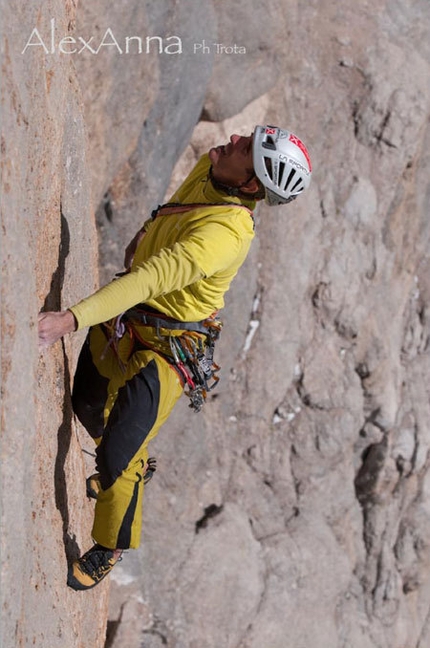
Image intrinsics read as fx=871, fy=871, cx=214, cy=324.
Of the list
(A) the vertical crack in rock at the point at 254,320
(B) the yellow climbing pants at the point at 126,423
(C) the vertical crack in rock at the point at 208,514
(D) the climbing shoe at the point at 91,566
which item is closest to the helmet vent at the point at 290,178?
(B) the yellow climbing pants at the point at 126,423

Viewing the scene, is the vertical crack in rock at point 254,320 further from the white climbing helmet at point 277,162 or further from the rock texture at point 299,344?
the white climbing helmet at point 277,162

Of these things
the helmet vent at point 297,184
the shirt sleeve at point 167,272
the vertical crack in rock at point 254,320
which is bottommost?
the shirt sleeve at point 167,272

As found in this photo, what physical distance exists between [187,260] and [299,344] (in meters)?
7.41

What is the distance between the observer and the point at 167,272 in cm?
452

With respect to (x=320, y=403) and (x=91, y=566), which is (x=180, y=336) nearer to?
(x=91, y=566)

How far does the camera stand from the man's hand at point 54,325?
13.9 ft

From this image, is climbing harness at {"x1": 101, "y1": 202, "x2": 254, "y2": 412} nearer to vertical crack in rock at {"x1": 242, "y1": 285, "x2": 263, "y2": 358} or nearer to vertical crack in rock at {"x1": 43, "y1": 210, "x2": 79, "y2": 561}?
vertical crack in rock at {"x1": 43, "y1": 210, "x2": 79, "y2": 561}

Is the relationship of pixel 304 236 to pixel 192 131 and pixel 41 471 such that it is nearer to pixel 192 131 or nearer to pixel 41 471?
pixel 192 131

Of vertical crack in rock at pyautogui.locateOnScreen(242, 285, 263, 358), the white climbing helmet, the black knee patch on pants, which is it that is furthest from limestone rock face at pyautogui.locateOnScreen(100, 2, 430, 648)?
the white climbing helmet

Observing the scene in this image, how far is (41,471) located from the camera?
4.74 meters

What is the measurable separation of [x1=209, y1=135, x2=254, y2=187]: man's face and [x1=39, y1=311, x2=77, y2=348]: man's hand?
1.44 meters

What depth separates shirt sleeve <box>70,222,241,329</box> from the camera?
14.1ft

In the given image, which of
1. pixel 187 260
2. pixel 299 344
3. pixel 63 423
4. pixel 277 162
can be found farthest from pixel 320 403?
pixel 187 260

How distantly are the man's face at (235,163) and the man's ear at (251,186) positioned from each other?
0.08 feet
